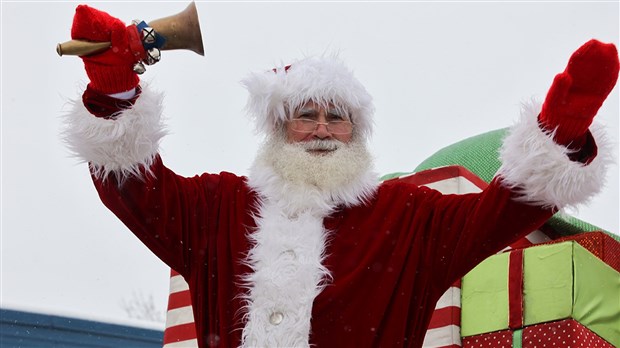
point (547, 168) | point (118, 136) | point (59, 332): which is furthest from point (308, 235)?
point (59, 332)

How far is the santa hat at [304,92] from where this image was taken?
15.0 feet

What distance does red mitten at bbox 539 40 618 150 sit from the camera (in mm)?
3713

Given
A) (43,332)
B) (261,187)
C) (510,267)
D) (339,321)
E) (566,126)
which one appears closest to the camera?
(566,126)

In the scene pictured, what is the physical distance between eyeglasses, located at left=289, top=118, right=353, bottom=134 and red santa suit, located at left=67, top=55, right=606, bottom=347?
0.20 meters

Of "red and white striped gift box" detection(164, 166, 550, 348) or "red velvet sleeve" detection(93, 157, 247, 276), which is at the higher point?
"red velvet sleeve" detection(93, 157, 247, 276)

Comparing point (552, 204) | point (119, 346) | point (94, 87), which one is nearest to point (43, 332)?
point (119, 346)

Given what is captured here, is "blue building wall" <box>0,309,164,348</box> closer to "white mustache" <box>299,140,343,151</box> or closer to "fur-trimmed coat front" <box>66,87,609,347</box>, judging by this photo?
"fur-trimmed coat front" <box>66,87,609,347</box>

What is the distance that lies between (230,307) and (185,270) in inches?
10.2

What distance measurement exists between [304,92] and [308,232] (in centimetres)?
58

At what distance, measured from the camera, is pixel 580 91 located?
3.77 metres

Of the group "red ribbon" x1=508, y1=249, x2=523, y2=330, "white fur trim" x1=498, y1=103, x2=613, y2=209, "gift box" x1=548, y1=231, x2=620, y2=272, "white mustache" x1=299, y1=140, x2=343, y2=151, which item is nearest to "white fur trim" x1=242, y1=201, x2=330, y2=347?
"white mustache" x1=299, y1=140, x2=343, y2=151

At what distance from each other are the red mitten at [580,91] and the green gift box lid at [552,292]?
1329mm

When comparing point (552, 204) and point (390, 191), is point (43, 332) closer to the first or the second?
point (390, 191)

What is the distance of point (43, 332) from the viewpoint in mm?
8383
